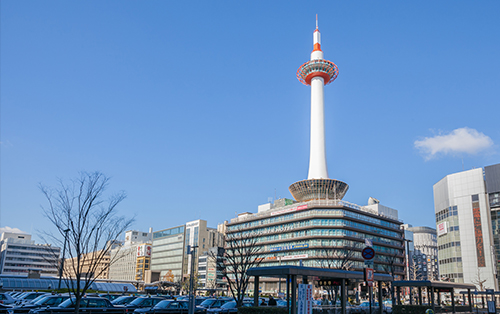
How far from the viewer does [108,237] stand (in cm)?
2167

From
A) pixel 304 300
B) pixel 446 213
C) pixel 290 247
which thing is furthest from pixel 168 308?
pixel 446 213

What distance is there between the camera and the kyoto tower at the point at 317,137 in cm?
11569

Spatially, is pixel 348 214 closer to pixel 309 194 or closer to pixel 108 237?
pixel 309 194

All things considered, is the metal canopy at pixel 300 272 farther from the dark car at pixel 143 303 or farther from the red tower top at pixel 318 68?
the red tower top at pixel 318 68

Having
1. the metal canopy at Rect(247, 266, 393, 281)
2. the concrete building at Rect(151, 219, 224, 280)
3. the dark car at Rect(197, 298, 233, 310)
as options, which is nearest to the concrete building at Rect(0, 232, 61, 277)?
the concrete building at Rect(151, 219, 224, 280)

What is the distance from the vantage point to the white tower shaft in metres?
123

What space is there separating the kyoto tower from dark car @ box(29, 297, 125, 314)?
300ft

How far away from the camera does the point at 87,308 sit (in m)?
26.8

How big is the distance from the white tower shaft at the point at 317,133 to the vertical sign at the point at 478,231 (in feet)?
134

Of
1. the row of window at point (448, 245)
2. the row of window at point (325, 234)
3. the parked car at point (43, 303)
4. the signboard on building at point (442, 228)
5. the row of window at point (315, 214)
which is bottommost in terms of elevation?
the parked car at point (43, 303)

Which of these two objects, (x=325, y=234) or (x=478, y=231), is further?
(x=325, y=234)

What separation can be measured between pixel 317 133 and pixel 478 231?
53.1 metres

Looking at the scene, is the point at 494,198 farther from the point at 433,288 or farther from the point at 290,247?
the point at 433,288

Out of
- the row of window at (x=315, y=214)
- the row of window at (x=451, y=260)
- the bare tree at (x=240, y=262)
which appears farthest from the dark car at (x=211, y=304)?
the row of window at (x=451, y=260)
